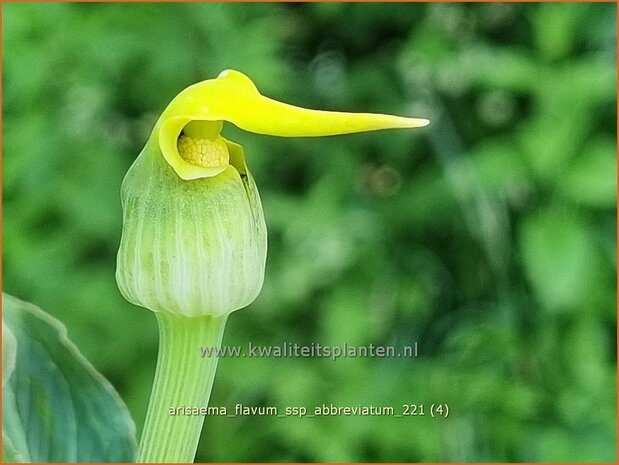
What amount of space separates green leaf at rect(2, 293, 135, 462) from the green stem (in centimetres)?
6

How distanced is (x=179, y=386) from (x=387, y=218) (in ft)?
1.73

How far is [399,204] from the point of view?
0.75 meters

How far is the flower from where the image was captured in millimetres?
221

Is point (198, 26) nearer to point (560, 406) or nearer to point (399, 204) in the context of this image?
point (399, 204)

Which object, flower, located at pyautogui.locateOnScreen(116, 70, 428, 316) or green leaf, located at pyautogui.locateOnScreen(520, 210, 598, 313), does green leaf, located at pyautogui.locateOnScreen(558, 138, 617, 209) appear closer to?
green leaf, located at pyautogui.locateOnScreen(520, 210, 598, 313)

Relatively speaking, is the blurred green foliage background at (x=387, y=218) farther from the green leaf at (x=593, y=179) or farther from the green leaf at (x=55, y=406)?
the green leaf at (x=55, y=406)

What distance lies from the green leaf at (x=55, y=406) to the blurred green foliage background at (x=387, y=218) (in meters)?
0.38

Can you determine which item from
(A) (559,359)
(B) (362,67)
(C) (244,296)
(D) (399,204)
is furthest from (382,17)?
(C) (244,296)

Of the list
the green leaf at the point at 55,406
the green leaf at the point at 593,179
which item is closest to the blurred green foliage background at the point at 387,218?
the green leaf at the point at 593,179

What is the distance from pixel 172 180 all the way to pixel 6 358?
0.22ft

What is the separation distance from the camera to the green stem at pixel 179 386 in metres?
0.23

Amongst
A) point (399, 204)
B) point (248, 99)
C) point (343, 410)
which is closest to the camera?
point (248, 99)

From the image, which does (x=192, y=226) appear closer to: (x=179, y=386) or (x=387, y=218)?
(x=179, y=386)

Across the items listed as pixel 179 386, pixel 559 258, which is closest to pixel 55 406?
pixel 179 386
